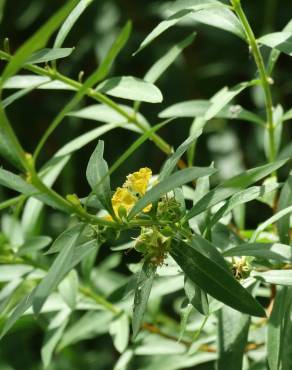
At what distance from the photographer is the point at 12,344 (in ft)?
5.66

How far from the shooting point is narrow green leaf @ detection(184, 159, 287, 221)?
27.2 inches

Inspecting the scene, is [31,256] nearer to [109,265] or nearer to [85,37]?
[109,265]

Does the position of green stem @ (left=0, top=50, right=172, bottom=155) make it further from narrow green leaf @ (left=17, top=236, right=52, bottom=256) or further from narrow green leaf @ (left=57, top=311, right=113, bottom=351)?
narrow green leaf @ (left=57, top=311, right=113, bottom=351)

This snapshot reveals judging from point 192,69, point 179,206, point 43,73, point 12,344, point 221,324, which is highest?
point 192,69

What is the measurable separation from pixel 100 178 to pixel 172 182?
0.09 metres

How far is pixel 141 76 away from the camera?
82.7 inches

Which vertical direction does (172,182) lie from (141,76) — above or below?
below

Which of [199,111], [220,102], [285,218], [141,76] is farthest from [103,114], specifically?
[141,76]

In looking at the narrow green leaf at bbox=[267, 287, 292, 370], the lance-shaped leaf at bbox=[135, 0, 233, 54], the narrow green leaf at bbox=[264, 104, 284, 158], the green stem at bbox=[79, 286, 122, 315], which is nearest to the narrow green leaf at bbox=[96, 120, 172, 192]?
the lance-shaped leaf at bbox=[135, 0, 233, 54]

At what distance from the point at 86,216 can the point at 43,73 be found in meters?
0.23

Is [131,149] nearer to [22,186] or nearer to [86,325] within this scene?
[22,186]

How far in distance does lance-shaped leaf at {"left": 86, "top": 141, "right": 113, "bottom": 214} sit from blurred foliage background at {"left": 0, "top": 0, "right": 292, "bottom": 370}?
3.90 ft

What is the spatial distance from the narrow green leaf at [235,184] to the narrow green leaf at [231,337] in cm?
18

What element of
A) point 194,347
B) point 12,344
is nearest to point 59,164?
point 194,347
